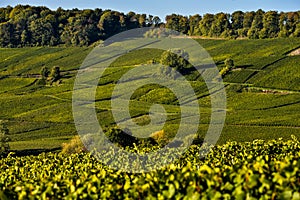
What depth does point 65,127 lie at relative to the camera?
80.7 meters

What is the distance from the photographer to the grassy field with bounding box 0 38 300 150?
7325cm

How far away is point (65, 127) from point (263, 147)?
5854cm

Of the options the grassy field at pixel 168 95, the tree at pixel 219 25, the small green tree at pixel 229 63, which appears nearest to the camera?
the grassy field at pixel 168 95

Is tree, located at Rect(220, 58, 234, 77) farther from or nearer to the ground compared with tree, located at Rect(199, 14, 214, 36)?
nearer to the ground

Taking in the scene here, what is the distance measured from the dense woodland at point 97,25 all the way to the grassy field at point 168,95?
14384mm

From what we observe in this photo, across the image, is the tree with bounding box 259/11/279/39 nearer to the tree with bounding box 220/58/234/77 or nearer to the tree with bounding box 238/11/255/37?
the tree with bounding box 238/11/255/37

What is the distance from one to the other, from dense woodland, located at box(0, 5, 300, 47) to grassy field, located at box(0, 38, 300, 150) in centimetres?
1438

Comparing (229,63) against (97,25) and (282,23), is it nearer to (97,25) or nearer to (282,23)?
(282,23)

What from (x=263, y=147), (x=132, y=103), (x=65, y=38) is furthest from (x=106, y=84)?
(x=263, y=147)

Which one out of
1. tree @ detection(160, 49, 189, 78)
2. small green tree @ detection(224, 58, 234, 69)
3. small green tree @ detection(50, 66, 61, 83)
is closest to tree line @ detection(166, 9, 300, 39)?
tree @ detection(160, 49, 189, 78)

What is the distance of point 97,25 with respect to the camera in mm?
156625

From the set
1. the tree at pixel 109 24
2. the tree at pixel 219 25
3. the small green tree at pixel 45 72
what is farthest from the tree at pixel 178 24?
the small green tree at pixel 45 72

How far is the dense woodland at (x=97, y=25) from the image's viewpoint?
140000 millimetres

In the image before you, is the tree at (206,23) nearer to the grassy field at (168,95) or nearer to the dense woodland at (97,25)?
the dense woodland at (97,25)
